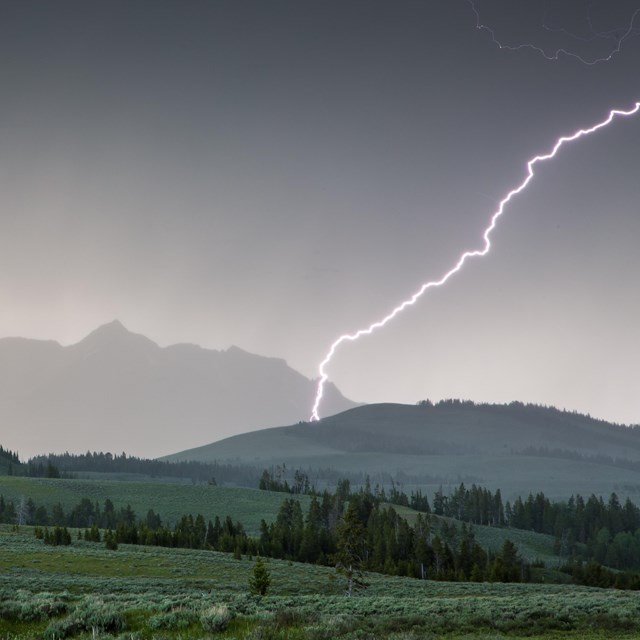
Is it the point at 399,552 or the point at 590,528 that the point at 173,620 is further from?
the point at 590,528

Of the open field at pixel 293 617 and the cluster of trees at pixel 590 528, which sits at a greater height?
the open field at pixel 293 617

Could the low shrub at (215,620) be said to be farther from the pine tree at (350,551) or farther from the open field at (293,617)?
the pine tree at (350,551)

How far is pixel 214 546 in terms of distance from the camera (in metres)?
111

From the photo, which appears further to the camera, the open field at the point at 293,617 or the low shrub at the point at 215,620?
the open field at the point at 293,617

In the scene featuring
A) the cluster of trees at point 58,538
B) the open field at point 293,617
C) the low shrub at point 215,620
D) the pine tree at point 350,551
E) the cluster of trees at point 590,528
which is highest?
the low shrub at point 215,620

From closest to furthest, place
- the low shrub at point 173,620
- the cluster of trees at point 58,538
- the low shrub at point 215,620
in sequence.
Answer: the low shrub at point 215,620 < the low shrub at point 173,620 < the cluster of trees at point 58,538

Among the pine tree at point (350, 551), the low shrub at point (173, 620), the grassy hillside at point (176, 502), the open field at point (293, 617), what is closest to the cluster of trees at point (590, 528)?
the grassy hillside at point (176, 502)

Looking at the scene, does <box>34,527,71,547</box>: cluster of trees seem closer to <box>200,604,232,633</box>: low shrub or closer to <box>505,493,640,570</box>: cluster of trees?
<box>200,604,232,633</box>: low shrub

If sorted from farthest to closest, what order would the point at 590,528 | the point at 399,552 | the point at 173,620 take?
the point at 590,528 → the point at 399,552 → the point at 173,620

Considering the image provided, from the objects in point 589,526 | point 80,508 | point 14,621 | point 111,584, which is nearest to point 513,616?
point 14,621

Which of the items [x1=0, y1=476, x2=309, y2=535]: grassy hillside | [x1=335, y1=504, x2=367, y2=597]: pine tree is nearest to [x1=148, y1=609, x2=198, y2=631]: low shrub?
[x1=335, y1=504, x2=367, y2=597]: pine tree

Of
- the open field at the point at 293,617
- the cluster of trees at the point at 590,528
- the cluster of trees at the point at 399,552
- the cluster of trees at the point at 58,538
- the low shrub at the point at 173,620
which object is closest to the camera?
the open field at the point at 293,617

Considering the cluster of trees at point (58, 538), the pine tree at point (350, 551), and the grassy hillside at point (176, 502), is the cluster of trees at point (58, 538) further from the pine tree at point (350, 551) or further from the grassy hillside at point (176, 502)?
Answer: the grassy hillside at point (176, 502)

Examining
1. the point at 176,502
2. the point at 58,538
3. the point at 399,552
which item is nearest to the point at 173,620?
the point at 58,538
